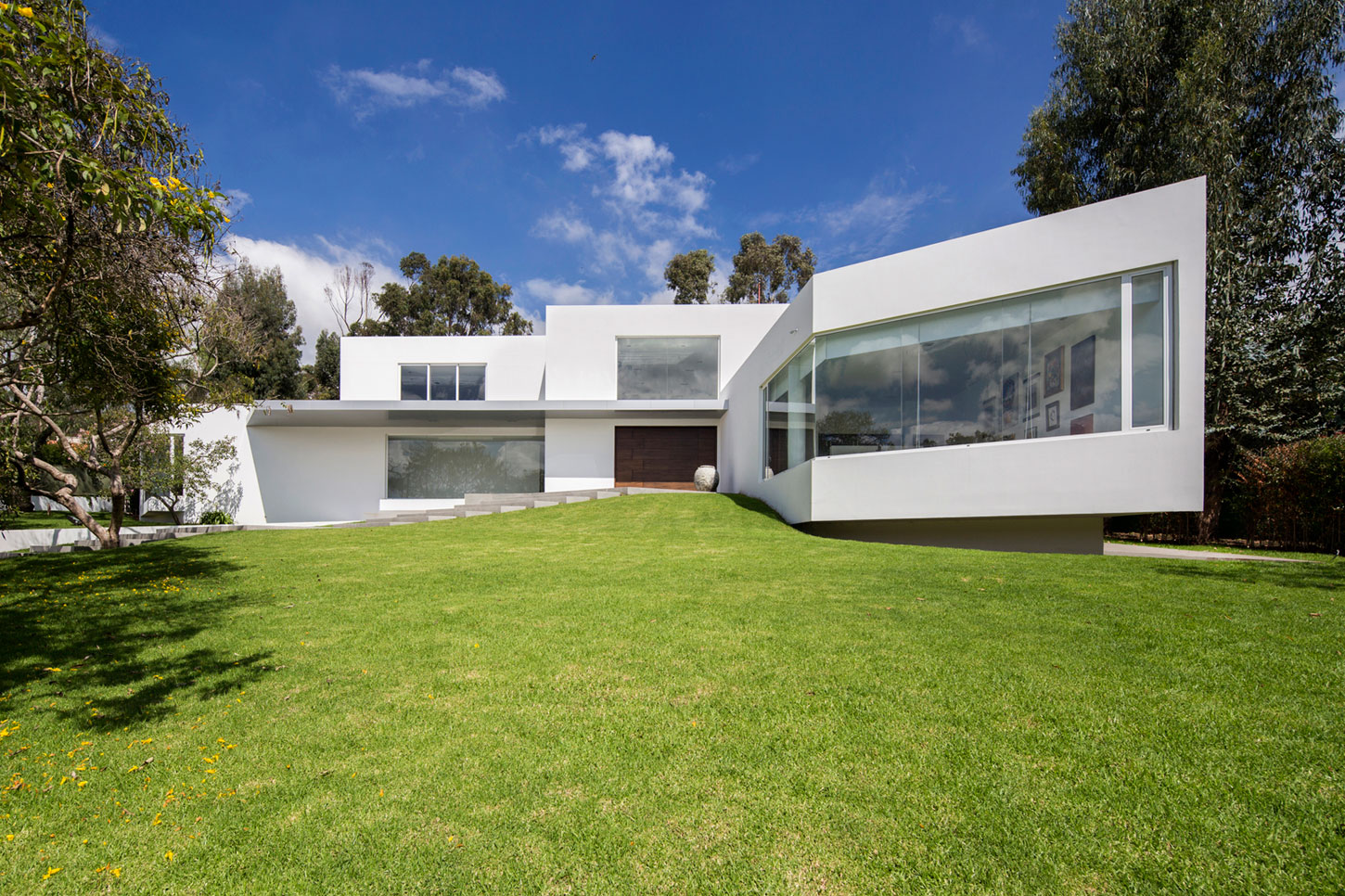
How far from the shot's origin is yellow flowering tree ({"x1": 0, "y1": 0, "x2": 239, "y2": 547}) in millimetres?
3316

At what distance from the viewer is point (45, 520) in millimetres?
18859

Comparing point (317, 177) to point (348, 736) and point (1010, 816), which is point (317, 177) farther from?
point (1010, 816)

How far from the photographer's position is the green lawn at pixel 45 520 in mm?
16844

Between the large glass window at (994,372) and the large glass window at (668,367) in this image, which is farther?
the large glass window at (668,367)

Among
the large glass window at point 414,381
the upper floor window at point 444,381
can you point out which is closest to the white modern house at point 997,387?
the upper floor window at point 444,381

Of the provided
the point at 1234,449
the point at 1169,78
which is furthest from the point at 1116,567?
the point at 1169,78

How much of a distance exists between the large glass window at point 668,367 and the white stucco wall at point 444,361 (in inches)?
131

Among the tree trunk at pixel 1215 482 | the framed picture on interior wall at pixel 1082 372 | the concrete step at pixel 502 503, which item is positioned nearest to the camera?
the framed picture on interior wall at pixel 1082 372

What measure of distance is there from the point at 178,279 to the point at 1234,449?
21187 millimetres

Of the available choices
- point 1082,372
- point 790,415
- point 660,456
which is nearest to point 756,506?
point 790,415

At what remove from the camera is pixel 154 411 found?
29.7ft

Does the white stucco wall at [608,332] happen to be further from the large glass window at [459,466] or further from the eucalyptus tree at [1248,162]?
the eucalyptus tree at [1248,162]

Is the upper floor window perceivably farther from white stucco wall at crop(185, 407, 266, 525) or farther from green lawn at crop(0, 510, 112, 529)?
green lawn at crop(0, 510, 112, 529)

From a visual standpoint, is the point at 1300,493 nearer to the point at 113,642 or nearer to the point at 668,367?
the point at 668,367
